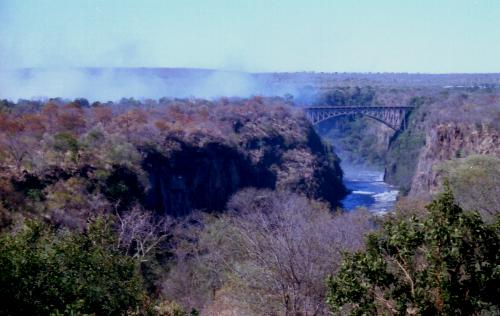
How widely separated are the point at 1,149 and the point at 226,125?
69.3 ft

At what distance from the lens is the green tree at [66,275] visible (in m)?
7.38

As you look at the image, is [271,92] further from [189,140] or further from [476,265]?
[476,265]

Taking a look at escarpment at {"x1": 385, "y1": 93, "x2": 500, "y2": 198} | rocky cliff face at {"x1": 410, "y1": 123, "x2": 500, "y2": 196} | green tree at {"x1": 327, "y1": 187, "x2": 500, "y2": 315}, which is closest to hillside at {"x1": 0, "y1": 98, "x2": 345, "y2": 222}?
rocky cliff face at {"x1": 410, "y1": 123, "x2": 500, "y2": 196}

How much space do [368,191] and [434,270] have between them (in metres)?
49.4

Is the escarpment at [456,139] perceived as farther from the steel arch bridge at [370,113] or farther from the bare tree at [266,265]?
the bare tree at [266,265]

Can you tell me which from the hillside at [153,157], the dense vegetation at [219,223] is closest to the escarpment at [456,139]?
the dense vegetation at [219,223]

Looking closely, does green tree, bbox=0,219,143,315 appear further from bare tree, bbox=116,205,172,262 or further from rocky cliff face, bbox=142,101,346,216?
rocky cliff face, bbox=142,101,346,216

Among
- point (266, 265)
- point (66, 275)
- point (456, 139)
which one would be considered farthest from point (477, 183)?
point (456, 139)

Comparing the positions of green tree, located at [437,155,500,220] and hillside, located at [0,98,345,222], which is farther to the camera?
hillside, located at [0,98,345,222]

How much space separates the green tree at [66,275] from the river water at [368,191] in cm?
2714

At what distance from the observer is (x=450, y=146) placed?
3800cm

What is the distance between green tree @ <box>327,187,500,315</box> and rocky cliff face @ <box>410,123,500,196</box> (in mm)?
24907

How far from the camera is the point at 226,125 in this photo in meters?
41.4

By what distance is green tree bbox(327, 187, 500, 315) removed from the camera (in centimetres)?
594
